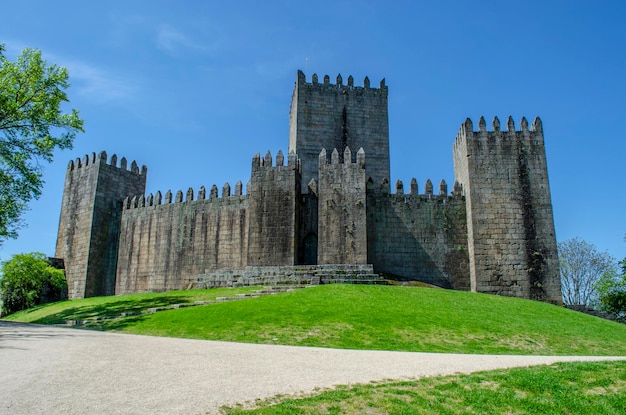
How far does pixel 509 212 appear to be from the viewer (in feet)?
80.9

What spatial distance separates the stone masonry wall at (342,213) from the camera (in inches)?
941

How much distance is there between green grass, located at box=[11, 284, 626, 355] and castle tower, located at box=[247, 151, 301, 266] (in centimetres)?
551

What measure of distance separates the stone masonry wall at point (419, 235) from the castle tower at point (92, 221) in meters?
16.6

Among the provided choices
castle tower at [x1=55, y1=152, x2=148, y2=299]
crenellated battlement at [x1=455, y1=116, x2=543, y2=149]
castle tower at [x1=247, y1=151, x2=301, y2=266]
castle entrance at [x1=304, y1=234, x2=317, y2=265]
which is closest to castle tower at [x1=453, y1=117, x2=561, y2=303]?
crenellated battlement at [x1=455, y1=116, x2=543, y2=149]

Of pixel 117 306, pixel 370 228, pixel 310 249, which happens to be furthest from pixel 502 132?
pixel 117 306

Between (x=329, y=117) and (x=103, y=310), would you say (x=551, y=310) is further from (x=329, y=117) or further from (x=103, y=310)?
(x=329, y=117)

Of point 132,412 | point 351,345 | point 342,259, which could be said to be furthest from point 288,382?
point 342,259

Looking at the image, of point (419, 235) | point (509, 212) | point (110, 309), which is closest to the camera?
point (110, 309)

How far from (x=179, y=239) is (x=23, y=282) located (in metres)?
9.11

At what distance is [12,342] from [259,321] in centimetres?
593

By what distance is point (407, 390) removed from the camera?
24.6ft

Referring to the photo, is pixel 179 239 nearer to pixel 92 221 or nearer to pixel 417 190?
pixel 92 221

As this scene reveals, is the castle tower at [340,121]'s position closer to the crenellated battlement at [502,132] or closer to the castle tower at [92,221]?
the crenellated battlement at [502,132]

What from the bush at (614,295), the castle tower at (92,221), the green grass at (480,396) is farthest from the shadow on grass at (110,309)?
the bush at (614,295)
